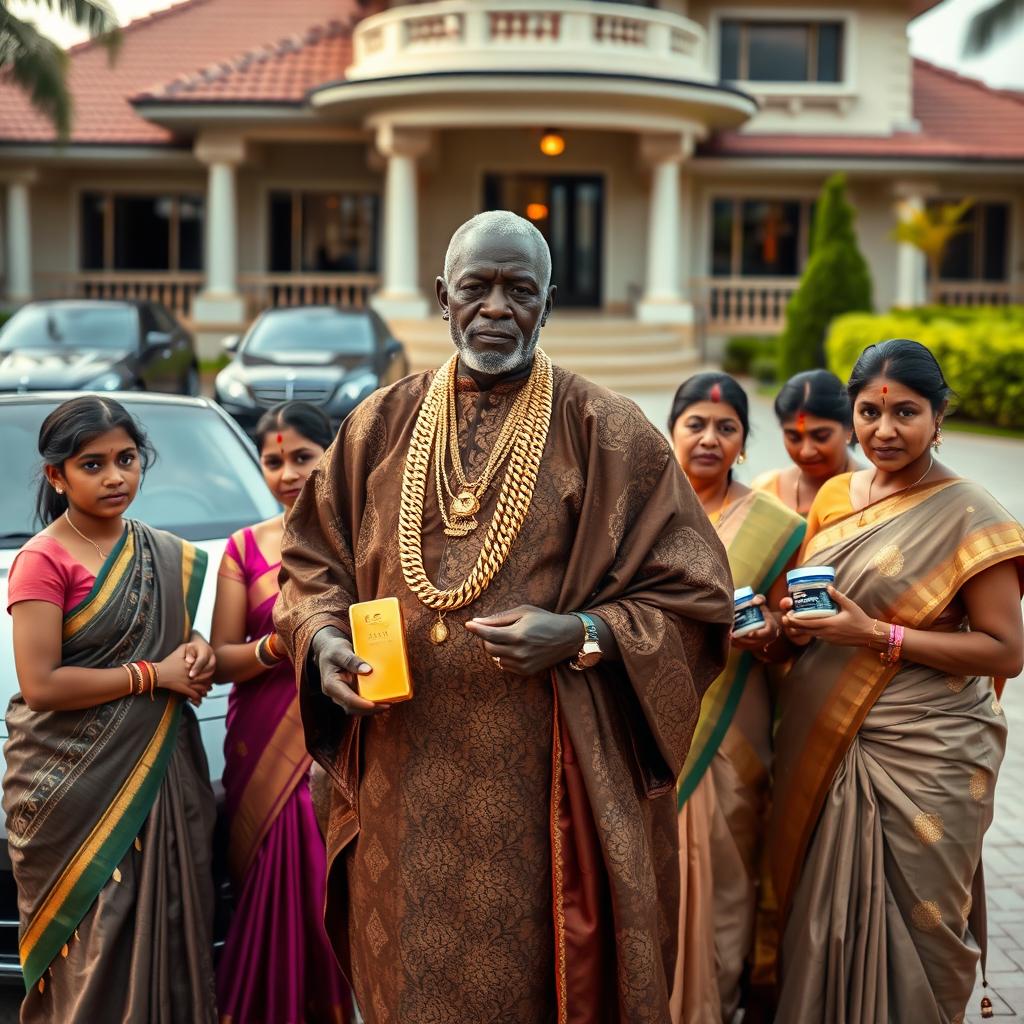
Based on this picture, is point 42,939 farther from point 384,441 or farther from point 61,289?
point 61,289

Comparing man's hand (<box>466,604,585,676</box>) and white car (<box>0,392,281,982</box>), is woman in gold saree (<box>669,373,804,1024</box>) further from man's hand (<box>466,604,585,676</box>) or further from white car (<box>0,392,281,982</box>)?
white car (<box>0,392,281,982</box>)

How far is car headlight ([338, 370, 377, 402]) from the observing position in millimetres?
12242

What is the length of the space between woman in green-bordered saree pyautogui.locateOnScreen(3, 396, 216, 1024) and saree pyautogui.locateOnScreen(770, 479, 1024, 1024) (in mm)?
1571

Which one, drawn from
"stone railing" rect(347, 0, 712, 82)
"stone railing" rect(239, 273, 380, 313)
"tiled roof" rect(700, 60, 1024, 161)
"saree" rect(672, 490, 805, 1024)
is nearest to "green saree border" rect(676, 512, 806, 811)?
"saree" rect(672, 490, 805, 1024)

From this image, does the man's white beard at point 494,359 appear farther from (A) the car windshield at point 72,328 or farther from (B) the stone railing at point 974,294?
(B) the stone railing at point 974,294

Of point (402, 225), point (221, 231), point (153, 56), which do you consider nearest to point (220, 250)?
point (221, 231)

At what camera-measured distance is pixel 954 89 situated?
27.1 m

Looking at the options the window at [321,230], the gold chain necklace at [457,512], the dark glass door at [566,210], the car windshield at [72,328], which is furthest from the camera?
the window at [321,230]

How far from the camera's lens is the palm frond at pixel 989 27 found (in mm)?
22531

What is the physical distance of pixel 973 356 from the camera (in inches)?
669

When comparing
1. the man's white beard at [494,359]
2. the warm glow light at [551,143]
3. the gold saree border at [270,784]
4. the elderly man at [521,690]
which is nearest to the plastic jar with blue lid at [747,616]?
the elderly man at [521,690]

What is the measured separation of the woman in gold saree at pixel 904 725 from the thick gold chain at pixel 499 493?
34.5 inches

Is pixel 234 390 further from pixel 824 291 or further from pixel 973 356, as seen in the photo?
pixel 824 291

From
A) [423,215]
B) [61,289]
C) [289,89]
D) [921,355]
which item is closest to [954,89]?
[423,215]
